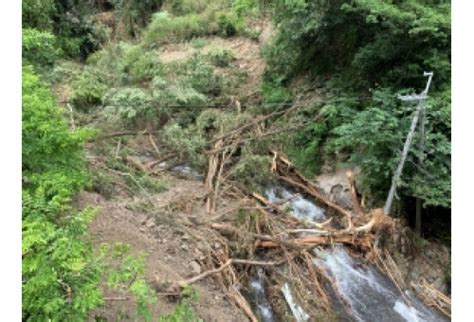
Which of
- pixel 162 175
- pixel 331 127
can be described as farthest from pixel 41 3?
pixel 331 127

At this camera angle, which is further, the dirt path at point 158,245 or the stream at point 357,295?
the stream at point 357,295

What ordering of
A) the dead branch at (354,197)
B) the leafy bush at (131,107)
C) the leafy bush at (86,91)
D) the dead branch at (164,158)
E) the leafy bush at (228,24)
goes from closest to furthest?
the dead branch at (354,197) → the dead branch at (164,158) → the leafy bush at (131,107) → the leafy bush at (86,91) → the leafy bush at (228,24)

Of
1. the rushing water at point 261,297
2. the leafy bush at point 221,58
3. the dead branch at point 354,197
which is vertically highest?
the leafy bush at point 221,58

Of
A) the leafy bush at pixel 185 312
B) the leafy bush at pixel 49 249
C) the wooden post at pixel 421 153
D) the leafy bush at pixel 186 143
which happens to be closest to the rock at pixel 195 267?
the leafy bush at pixel 185 312

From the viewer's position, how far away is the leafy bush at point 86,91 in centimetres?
1043

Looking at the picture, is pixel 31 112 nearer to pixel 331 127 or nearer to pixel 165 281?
pixel 165 281

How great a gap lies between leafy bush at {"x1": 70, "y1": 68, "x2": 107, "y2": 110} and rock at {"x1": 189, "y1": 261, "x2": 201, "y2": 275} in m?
6.04

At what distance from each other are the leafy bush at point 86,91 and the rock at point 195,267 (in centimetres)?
604

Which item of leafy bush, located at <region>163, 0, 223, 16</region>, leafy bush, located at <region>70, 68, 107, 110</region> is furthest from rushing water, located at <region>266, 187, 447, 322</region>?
leafy bush, located at <region>163, 0, 223, 16</region>

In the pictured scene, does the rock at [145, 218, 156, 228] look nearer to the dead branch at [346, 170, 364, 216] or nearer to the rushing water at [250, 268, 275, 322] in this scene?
the rushing water at [250, 268, 275, 322]

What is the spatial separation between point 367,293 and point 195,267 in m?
2.80

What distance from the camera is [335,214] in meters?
8.40

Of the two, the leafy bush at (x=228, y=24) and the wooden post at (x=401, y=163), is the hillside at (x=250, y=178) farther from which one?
the leafy bush at (x=228, y=24)

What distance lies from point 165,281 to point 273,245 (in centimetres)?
217
